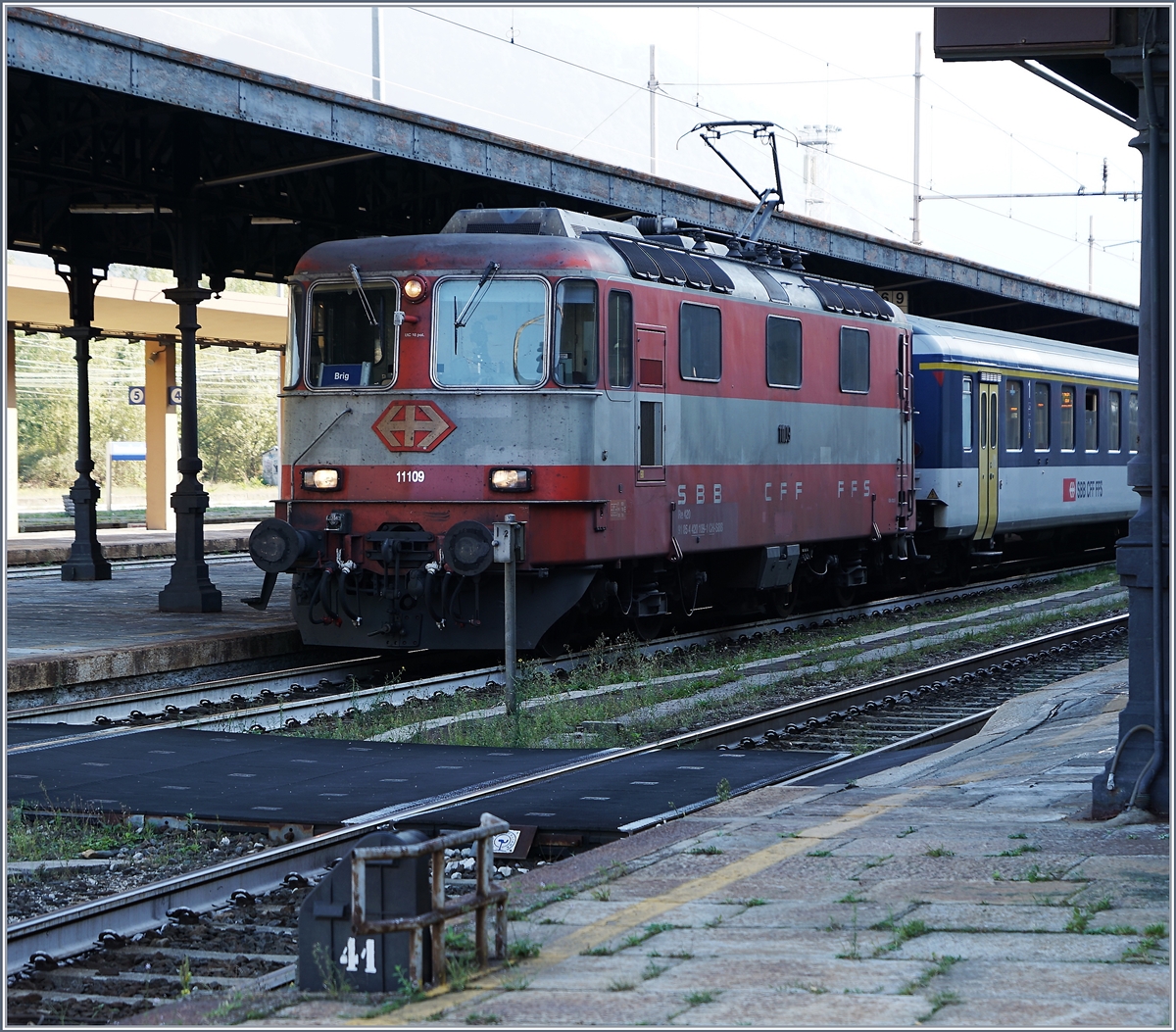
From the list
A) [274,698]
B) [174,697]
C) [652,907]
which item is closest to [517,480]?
[274,698]

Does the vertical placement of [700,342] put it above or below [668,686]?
above

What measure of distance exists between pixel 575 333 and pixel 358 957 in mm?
9388

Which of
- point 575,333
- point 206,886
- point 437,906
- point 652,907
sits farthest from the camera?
point 575,333

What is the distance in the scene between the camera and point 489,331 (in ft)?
45.6

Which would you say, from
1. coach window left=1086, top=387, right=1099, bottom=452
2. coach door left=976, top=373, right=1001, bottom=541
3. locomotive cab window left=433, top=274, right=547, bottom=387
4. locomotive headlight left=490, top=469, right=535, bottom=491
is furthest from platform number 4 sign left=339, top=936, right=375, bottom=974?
coach window left=1086, top=387, right=1099, bottom=452

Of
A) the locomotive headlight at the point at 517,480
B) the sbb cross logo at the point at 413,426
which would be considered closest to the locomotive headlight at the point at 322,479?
the sbb cross logo at the point at 413,426

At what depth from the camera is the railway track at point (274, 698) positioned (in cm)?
1158

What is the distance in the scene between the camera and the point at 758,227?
18953mm

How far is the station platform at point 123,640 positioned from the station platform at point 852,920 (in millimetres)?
7185

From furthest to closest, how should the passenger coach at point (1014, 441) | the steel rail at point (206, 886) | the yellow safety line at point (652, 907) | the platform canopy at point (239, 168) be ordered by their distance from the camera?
the passenger coach at point (1014, 441), the platform canopy at point (239, 168), the steel rail at point (206, 886), the yellow safety line at point (652, 907)

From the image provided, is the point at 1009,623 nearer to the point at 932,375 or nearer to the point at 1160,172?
the point at 932,375

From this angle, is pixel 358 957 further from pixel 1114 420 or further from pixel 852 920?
pixel 1114 420

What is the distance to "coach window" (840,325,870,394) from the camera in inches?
744

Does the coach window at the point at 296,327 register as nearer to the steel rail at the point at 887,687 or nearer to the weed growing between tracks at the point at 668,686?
the weed growing between tracks at the point at 668,686
